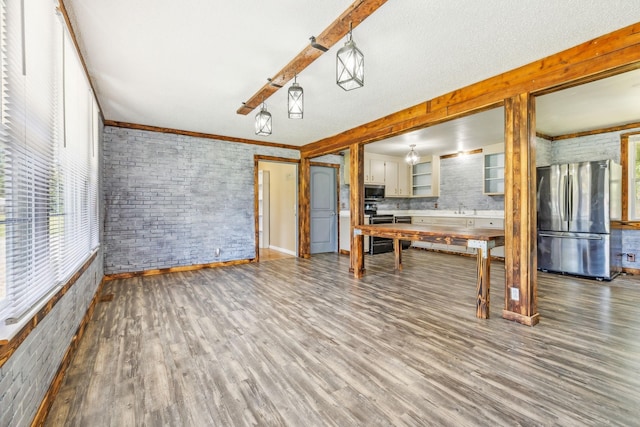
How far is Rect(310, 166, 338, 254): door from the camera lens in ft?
22.5

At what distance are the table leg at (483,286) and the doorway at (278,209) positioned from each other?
13.7 ft

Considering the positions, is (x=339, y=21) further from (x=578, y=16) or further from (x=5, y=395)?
(x=5, y=395)

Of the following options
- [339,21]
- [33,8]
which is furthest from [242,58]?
[33,8]

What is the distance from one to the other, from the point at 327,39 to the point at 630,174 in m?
5.80

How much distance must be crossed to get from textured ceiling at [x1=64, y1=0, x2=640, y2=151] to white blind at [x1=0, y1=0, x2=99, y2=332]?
467 mm

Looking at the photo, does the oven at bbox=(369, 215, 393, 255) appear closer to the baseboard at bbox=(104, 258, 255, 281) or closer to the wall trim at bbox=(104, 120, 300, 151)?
the wall trim at bbox=(104, 120, 300, 151)

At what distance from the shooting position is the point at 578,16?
209 cm

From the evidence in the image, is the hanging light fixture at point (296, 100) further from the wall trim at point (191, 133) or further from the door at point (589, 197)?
the door at point (589, 197)

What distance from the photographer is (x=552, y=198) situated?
190 inches

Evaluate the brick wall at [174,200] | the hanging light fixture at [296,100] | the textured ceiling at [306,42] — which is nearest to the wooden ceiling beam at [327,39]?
the textured ceiling at [306,42]

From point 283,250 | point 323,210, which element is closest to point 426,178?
point 323,210

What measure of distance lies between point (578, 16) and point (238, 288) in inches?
172

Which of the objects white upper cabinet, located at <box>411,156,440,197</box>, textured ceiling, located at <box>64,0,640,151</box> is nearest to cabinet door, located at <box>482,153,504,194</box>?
white upper cabinet, located at <box>411,156,440,197</box>

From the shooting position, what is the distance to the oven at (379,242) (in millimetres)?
6742
